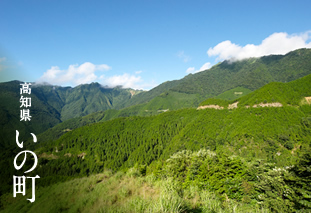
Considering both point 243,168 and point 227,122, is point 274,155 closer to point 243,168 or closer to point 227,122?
point 227,122

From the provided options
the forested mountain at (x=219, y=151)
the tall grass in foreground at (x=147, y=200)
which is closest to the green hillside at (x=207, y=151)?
the forested mountain at (x=219, y=151)

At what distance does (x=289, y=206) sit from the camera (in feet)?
29.8

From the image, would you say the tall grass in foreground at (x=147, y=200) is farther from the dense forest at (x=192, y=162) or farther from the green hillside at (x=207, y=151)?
the green hillside at (x=207, y=151)

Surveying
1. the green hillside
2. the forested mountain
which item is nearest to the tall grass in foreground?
the forested mountain

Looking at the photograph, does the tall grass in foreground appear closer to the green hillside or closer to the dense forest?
the dense forest

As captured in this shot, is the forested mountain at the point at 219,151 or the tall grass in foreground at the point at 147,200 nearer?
the tall grass in foreground at the point at 147,200

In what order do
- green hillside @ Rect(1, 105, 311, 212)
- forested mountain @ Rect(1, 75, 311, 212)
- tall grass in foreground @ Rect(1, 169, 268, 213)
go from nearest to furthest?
tall grass in foreground @ Rect(1, 169, 268, 213), forested mountain @ Rect(1, 75, 311, 212), green hillside @ Rect(1, 105, 311, 212)

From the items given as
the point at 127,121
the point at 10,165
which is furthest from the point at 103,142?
the point at 10,165

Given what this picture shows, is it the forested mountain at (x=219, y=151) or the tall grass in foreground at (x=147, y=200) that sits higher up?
the tall grass in foreground at (x=147, y=200)

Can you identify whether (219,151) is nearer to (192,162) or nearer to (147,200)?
(192,162)

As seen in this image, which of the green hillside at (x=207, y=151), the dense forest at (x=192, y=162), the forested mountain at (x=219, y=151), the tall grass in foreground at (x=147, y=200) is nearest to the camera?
the tall grass in foreground at (x=147, y=200)

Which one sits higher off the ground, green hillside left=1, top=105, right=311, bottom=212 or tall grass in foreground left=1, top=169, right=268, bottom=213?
tall grass in foreground left=1, top=169, right=268, bottom=213

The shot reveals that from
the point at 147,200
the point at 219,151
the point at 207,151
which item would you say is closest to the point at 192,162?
the point at 207,151

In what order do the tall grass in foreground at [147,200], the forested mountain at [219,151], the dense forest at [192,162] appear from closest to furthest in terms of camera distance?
the tall grass in foreground at [147,200]
the dense forest at [192,162]
the forested mountain at [219,151]
